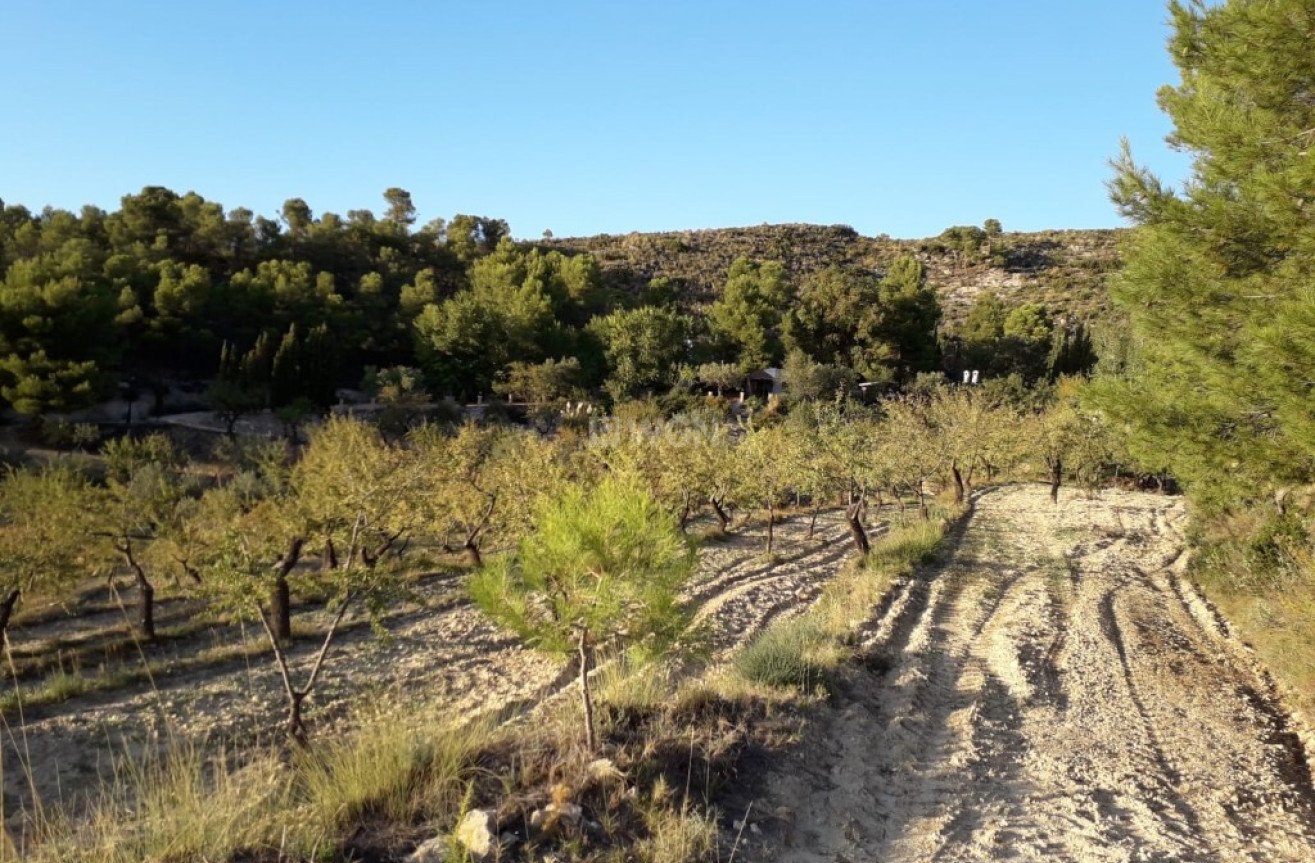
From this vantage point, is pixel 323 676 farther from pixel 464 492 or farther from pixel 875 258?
pixel 875 258

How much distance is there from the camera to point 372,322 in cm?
4816

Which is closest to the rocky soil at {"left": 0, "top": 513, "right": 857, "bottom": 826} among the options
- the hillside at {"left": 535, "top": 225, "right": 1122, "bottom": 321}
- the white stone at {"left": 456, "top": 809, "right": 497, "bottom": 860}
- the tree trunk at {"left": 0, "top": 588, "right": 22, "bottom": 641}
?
the tree trunk at {"left": 0, "top": 588, "right": 22, "bottom": 641}

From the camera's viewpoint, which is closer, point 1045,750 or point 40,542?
point 1045,750

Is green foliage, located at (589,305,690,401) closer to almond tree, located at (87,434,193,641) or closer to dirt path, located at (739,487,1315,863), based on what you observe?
almond tree, located at (87,434,193,641)

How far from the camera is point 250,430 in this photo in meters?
35.8

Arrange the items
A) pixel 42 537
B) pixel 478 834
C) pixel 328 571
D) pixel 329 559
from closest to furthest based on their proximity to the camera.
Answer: pixel 478 834 → pixel 328 571 → pixel 42 537 → pixel 329 559

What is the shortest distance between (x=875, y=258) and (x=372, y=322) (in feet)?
196

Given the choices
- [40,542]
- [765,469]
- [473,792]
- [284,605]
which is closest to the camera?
[473,792]

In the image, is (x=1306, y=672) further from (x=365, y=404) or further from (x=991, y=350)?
(x=991, y=350)

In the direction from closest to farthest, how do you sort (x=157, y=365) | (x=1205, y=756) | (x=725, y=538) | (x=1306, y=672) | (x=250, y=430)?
(x=1205, y=756) < (x=1306, y=672) < (x=725, y=538) < (x=250, y=430) < (x=157, y=365)

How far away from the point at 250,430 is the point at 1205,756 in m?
38.3

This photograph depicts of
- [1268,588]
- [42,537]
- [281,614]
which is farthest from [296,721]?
[1268,588]

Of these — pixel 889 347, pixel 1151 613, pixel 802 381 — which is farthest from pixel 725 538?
pixel 889 347

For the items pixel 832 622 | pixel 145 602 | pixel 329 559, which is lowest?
pixel 329 559
